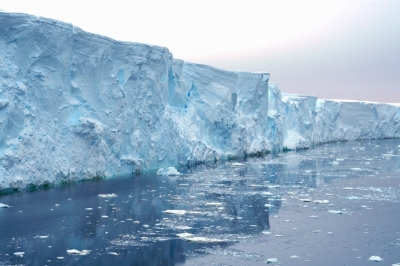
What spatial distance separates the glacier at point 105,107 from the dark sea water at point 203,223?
73 centimetres

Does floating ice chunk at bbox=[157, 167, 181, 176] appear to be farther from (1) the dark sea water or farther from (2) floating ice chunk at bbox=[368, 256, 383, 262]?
(2) floating ice chunk at bbox=[368, 256, 383, 262]

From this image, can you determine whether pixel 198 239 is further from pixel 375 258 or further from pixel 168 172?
pixel 168 172

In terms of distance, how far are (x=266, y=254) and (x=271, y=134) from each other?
707 inches

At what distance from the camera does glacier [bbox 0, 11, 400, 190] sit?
9891 mm

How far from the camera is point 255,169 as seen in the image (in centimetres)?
1562

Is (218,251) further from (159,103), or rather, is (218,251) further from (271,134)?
(271,134)

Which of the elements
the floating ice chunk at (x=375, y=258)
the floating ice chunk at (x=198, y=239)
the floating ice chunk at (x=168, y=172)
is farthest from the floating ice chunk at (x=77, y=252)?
the floating ice chunk at (x=168, y=172)

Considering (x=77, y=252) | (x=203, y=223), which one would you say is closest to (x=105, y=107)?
(x=203, y=223)

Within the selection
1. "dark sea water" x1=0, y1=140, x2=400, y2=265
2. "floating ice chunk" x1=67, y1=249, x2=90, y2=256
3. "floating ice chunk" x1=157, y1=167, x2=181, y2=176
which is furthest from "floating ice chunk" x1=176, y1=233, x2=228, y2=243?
"floating ice chunk" x1=157, y1=167, x2=181, y2=176

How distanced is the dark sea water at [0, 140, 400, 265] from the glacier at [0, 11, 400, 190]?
0.73 meters

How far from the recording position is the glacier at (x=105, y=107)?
9891 millimetres

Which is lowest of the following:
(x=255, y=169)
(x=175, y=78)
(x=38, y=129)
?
(x=255, y=169)

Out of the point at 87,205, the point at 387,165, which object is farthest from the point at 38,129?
the point at 387,165

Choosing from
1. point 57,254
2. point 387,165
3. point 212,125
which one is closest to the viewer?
point 57,254
